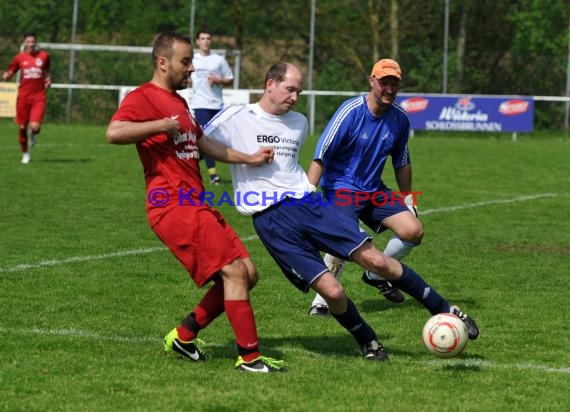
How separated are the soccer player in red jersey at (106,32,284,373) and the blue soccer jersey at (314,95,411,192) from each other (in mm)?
1718

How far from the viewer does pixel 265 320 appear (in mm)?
7797

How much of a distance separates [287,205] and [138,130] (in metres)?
1.09

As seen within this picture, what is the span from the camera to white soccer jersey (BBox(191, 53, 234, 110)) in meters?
17.7

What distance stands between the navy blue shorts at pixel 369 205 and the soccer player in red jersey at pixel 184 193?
1793 millimetres

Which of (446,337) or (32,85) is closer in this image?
(446,337)

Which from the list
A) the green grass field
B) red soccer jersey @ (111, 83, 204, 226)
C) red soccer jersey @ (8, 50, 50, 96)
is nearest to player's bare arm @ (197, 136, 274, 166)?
red soccer jersey @ (111, 83, 204, 226)

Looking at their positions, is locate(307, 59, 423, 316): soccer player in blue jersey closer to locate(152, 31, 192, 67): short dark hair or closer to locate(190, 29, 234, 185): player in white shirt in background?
locate(152, 31, 192, 67): short dark hair

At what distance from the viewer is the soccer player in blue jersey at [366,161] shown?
8.04 m

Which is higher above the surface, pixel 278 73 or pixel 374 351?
pixel 278 73

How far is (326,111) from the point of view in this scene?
32.3 meters

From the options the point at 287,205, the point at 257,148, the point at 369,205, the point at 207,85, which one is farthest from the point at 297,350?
the point at 207,85

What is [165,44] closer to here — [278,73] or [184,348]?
[278,73]

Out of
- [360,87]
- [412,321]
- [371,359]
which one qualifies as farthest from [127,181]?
[360,87]

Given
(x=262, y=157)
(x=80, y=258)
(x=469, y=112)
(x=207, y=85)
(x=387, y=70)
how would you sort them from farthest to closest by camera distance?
(x=469, y=112), (x=207, y=85), (x=80, y=258), (x=387, y=70), (x=262, y=157)
